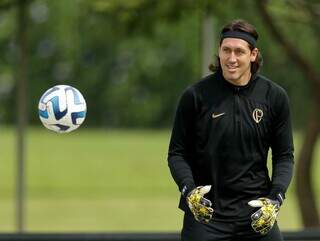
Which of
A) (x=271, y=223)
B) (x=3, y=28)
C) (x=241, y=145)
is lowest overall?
(x=271, y=223)

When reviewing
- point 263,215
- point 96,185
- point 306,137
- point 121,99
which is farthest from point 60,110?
point 121,99

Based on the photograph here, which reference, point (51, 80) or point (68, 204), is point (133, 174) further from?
point (68, 204)

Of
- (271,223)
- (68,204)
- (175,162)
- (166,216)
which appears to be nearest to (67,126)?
(175,162)

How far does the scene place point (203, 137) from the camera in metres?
4.74

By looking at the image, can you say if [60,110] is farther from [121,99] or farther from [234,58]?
[121,99]

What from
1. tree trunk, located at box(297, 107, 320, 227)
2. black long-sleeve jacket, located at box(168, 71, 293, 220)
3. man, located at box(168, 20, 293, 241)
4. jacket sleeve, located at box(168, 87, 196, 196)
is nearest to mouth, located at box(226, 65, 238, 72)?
man, located at box(168, 20, 293, 241)

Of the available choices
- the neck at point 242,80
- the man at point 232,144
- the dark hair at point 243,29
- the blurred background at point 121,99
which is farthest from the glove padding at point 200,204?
the blurred background at point 121,99

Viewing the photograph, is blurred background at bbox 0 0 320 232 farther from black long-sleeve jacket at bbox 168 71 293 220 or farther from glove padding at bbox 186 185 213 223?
glove padding at bbox 186 185 213 223

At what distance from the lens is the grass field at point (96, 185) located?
591 inches

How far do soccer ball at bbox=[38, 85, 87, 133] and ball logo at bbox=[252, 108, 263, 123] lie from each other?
125 cm

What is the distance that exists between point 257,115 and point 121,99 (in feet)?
104

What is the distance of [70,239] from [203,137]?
8.60ft

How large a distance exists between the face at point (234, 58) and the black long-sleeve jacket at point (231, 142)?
0.08 m

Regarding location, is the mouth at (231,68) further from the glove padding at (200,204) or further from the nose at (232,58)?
the glove padding at (200,204)
